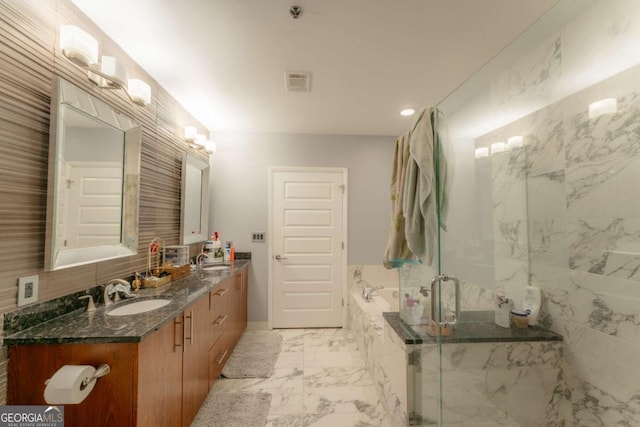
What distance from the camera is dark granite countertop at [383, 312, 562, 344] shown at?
1.44 m

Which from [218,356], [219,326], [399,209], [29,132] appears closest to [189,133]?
[29,132]

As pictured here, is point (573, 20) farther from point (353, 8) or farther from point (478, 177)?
point (353, 8)

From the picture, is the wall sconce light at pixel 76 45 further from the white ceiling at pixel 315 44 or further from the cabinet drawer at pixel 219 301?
the cabinet drawer at pixel 219 301

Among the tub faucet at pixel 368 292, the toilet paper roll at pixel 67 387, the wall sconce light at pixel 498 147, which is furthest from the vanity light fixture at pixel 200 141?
the wall sconce light at pixel 498 147

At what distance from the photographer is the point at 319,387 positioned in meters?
2.14

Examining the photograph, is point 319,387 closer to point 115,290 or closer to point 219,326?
point 219,326

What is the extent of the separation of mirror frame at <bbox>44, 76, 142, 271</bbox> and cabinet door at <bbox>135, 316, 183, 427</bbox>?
0.60m

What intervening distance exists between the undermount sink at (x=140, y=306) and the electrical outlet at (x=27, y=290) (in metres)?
0.35

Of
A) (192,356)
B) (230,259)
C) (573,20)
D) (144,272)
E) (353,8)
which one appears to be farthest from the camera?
(230,259)

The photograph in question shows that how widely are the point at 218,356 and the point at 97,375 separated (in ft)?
4.21

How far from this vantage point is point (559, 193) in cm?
136

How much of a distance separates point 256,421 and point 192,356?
0.64m

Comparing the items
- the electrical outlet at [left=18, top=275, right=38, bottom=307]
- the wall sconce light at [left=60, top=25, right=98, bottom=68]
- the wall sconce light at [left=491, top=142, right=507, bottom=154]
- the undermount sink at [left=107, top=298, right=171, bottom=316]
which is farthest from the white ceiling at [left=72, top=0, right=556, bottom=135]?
the undermount sink at [left=107, top=298, right=171, bottom=316]

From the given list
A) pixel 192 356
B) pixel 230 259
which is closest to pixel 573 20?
pixel 192 356
